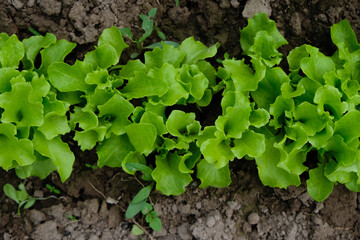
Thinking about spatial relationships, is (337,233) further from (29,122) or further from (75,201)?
(29,122)


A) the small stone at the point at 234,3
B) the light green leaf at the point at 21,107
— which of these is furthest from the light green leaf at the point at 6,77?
Answer: the small stone at the point at 234,3

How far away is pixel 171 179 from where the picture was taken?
2359 mm

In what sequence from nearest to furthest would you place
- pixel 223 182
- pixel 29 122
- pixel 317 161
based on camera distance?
1. pixel 29 122
2. pixel 223 182
3. pixel 317 161

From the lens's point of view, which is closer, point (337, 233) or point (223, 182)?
point (223, 182)

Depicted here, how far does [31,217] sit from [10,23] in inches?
47.1

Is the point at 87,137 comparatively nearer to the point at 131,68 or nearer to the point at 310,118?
the point at 131,68

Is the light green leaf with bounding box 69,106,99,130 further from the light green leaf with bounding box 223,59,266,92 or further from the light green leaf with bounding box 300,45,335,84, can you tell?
the light green leaf with bounding box 300,45,335,84

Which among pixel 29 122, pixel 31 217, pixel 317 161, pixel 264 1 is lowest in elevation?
pixel 31 217

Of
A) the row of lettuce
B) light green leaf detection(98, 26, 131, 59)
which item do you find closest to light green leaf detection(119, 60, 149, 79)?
the row of lettuce

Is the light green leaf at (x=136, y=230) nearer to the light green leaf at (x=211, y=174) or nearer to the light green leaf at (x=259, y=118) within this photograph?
the light green leaf at (x=211, y=174)

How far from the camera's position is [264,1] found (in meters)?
2.62

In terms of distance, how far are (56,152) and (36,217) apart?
1.93 ft

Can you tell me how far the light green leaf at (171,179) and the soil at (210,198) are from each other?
29cm

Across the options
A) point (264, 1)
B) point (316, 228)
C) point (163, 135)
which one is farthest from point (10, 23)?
point (316, 228)
